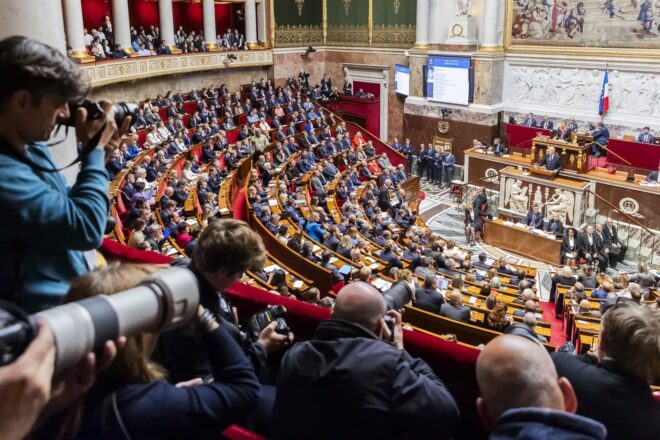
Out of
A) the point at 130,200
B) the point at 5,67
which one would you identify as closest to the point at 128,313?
the point at 5,67

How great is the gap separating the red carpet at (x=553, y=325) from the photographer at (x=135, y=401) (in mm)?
7734

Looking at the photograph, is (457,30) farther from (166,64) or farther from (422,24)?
(166,64)

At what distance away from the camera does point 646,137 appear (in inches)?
662

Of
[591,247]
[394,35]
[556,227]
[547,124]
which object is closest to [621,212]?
[556,227]

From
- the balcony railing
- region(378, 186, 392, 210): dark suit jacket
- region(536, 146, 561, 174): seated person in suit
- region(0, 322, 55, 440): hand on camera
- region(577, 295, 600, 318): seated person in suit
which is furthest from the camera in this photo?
the balcony railing

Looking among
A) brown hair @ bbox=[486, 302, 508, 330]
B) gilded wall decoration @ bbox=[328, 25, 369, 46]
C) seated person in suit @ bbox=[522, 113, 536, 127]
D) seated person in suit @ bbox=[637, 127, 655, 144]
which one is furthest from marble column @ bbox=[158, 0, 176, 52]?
brown hair @ bbox=[486, 302, 508, 330]

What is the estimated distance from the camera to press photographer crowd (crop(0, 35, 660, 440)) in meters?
1.35

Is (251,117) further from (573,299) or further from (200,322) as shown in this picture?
(200,322)

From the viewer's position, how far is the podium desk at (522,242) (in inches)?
547

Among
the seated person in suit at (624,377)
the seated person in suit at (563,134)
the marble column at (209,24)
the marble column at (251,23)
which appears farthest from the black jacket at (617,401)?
the marble column at (251,23)

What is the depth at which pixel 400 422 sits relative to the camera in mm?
2045

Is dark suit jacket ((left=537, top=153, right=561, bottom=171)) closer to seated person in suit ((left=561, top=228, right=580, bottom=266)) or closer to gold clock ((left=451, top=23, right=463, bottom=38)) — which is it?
seated person in suit ((left=561, top=228, right=580, bottom=266))

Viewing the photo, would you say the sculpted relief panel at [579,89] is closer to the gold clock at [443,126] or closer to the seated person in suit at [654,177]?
the gold clock at [443,126]

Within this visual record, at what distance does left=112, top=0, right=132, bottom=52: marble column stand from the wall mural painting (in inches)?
468
